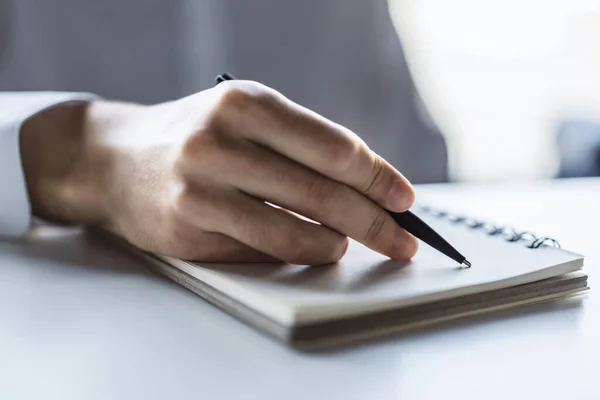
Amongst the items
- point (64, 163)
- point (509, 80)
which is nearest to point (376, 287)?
point (64, 163)

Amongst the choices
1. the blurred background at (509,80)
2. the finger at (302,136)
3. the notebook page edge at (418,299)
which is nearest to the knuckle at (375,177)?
the finger at (302,136)

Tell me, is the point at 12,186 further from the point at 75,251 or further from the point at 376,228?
the point at 376,228

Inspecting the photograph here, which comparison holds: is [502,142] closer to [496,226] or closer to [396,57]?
[396,57]

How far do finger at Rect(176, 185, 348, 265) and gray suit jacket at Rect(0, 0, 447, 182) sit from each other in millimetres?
569

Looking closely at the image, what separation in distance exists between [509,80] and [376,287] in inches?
38.3

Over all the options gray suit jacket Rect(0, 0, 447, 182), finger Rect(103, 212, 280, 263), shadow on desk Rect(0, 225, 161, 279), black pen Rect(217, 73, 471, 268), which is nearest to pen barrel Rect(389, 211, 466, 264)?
black pen Rect(217, 73, 471, 268)

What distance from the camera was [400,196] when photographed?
0.51m

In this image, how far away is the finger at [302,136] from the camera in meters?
0.48

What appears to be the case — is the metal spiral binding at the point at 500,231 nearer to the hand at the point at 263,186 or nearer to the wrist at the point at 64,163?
the hand at the point at 263,186

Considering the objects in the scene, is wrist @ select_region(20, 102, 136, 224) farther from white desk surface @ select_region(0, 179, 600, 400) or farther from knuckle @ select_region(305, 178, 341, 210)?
knuckle @ select_region(305, 178, 341, 210)

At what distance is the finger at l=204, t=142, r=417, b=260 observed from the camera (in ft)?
1.61

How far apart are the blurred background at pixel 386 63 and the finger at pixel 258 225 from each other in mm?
573

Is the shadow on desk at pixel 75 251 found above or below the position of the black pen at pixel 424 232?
below

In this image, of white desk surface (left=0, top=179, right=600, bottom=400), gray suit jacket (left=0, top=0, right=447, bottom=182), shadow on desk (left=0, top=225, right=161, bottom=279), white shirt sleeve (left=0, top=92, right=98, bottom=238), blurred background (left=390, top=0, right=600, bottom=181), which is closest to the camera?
white desk surface (left=0, top=179, right=600, bottom=400)
